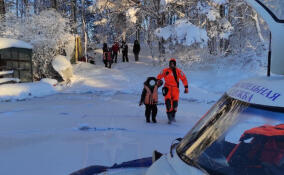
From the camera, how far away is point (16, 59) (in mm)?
12977

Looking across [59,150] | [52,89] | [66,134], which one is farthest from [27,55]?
[59,150]

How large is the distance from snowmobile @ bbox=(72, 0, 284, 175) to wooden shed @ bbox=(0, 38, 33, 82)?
11.8 meters

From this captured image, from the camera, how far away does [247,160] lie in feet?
5.54

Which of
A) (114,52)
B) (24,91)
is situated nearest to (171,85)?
(24,91)

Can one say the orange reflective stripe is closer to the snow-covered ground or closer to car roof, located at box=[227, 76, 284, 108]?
the snow-covered ground

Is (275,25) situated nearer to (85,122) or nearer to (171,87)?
(171,87)

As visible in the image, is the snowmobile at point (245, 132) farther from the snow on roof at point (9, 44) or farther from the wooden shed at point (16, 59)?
the wooden shed at point (16, 59)

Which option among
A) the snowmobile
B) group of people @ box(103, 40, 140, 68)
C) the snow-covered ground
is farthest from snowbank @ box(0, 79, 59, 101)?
the snowmobile

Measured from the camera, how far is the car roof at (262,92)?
157 cm

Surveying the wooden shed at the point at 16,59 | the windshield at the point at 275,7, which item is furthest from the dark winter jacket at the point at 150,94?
the wooden shed at the point at 16,59

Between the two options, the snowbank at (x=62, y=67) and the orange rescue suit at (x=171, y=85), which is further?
the snowbank at (x=62, y=67)

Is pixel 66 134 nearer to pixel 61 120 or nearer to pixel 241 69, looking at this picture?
pixel 61 120

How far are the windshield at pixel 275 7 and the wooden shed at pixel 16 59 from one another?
11880 millimetres

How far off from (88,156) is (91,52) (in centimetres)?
2516
